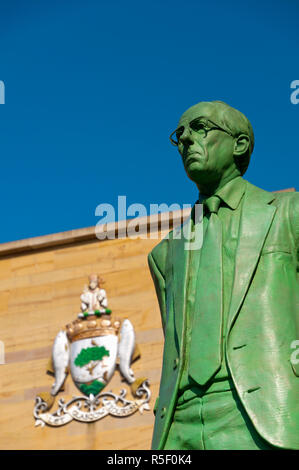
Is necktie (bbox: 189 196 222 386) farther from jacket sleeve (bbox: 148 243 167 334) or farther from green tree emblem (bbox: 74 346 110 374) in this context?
green tree emblem (bbox: 74 346 110 374)

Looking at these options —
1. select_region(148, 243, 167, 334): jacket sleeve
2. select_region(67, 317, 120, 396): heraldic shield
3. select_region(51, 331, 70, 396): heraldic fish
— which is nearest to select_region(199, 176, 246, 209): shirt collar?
select_region(148, 243, 167, 334): jacket sleeve

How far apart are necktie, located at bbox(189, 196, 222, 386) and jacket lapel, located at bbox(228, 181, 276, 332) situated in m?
0.11

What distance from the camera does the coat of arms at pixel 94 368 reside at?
1492 cm

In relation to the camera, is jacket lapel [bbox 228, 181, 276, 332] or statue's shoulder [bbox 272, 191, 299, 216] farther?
statue's shoulder [bbox 272, 191, 299, 216]

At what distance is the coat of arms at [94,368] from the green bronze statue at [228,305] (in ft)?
30.6

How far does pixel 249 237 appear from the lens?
205 inches

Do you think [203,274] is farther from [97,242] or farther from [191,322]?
[97,242]

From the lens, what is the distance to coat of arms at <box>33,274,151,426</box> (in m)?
14.9

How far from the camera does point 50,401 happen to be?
15289 mm

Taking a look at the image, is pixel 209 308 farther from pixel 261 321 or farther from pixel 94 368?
pixel 94 368

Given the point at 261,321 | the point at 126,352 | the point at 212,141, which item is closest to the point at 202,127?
the point at 212,141

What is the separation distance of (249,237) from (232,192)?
14.1 inches

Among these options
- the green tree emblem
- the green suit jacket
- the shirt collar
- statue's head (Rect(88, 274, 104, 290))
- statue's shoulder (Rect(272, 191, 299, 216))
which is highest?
statue's head (Rect(88, 274, 104, 290))

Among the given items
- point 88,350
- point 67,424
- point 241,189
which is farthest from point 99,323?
point 241,189
